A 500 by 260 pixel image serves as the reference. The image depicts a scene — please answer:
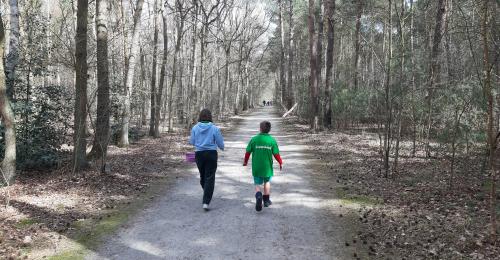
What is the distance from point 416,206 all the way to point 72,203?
266 inches

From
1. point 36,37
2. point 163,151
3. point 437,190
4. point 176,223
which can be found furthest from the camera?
point 163,151

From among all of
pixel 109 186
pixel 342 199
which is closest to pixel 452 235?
pixel 342 199

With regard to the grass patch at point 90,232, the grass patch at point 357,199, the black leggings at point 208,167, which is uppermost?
the black leggings at point 208,167

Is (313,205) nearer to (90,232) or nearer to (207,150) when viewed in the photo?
(207,150)

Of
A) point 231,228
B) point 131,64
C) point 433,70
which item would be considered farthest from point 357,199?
point 131,64

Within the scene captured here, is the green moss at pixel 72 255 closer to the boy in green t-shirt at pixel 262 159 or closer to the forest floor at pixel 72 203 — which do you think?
the forest floor at pixel 72 203

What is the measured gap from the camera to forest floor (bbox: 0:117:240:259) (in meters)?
5.95

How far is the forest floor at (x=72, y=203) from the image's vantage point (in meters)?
5.95

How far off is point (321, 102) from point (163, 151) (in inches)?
471

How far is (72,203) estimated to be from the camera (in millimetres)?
8039

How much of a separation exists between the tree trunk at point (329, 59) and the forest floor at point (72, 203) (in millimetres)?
11827

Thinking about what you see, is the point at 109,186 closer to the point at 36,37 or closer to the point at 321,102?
the point at 36,37

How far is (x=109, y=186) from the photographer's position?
9484 millimetres

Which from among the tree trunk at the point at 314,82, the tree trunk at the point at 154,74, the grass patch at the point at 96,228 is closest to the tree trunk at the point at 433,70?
the grass patch at the point at 96,228
